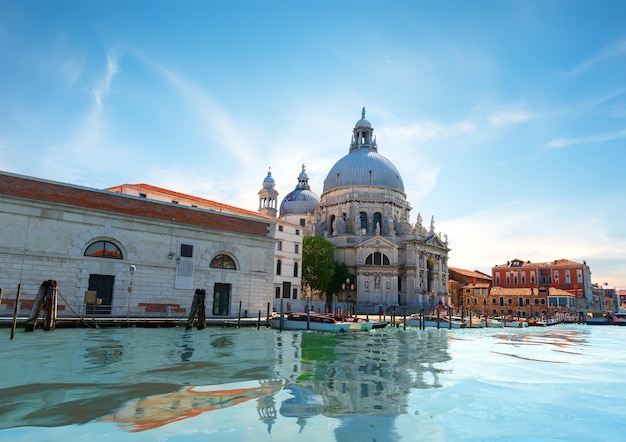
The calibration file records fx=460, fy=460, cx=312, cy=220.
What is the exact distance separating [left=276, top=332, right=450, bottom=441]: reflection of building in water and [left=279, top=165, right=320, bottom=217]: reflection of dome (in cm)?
5019

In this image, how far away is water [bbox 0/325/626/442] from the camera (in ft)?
19.3

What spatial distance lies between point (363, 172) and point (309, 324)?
123ft

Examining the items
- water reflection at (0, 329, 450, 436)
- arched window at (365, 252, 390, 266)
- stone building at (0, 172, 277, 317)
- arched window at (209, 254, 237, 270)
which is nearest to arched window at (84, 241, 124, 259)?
stone building at (0, 172, 277, 317)

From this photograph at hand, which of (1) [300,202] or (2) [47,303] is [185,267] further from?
(1) [300,202]

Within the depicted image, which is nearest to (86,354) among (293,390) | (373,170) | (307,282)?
(293,390)

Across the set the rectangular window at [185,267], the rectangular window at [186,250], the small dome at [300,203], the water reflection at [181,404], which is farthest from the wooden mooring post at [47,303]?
the small dome at [300,203]

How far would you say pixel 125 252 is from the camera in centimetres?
2142

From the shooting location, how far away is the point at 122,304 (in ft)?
69.1

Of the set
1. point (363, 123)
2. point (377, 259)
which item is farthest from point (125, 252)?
point (363, 123)

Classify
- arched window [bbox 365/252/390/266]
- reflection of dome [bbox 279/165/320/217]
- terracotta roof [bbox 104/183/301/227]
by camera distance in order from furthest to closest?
Result: reflection of dome [bbox 279/165/320/217]
arched window [bbox 365/252/390/266]
terracotta roof [bbox 104/183/301/227]

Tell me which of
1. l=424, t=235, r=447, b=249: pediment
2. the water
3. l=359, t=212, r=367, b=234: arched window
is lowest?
the water

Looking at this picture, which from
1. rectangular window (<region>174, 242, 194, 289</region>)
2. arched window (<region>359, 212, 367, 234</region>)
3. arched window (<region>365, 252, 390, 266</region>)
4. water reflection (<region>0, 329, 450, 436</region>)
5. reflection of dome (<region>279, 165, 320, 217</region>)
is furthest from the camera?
reflection of dome (<region>279, 165, 320, 217</region>)

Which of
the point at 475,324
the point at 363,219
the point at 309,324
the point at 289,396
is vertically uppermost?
the point at 363,219

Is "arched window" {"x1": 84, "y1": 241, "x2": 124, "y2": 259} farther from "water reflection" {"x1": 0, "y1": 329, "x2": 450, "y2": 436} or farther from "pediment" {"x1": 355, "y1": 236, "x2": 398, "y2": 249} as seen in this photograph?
"pediment" {"x1": 355, "y1": 236, "x2": 398, "y2": 249}
